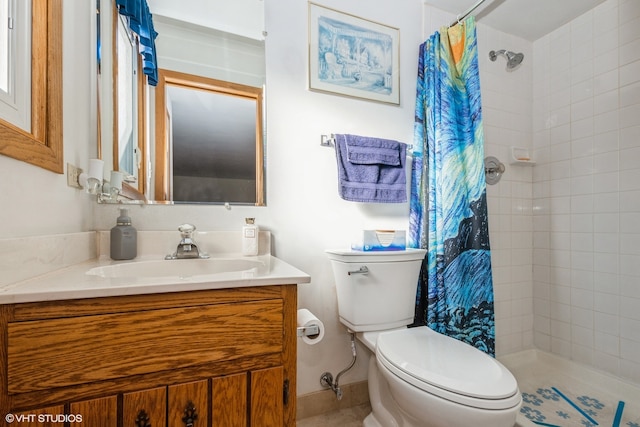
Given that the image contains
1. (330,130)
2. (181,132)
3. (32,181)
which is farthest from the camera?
(330,130)

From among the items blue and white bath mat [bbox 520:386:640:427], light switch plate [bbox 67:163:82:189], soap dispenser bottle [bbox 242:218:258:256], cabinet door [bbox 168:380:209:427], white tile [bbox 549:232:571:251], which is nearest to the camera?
cabinet door [bbox 168:380:209:427]

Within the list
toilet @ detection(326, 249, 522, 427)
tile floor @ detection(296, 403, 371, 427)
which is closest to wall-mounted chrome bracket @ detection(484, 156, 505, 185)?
toilet @ detection(326, 249, 522, 427)

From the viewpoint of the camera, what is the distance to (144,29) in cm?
116

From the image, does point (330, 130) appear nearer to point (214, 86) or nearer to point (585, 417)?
point (214, 86)

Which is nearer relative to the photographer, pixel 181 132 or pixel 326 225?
pixel 181 132

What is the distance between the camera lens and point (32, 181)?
0.74 metres

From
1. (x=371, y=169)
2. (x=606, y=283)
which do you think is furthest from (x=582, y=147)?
(x=371, y=169)

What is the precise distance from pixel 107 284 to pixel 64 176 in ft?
1.69

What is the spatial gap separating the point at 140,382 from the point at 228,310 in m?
0.23

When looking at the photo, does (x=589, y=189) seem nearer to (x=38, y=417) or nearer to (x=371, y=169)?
(x=371, y=169)

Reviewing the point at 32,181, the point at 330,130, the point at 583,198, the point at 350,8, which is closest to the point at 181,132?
the point at 32,181

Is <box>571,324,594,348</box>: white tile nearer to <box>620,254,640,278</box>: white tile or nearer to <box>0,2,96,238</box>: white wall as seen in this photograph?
<box>620,254,640,278</box>: white tile

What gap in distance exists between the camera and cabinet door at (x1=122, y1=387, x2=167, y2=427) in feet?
2.03

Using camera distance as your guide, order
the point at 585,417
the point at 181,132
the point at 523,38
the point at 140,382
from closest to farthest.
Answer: the point at 140,382 < the point at 181,132 < the point at 585,417 < the point at 523,38
